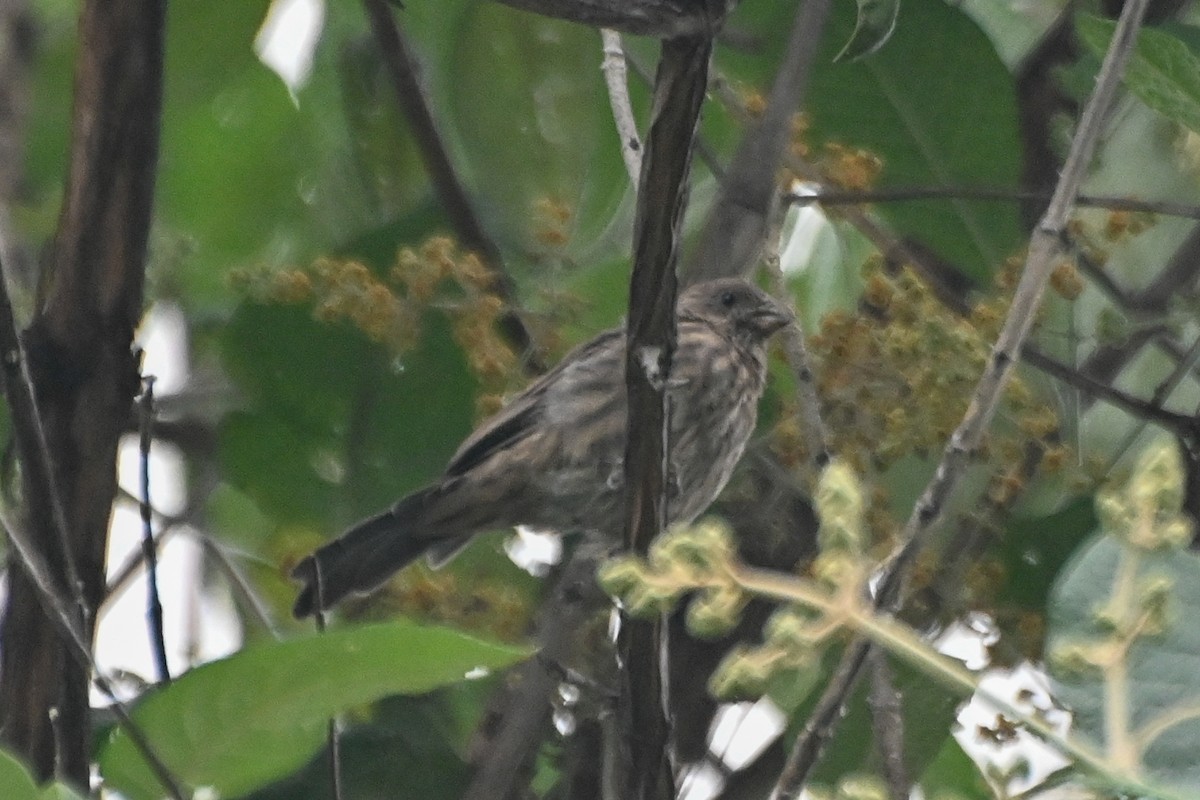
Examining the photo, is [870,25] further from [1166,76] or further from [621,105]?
[621,105]

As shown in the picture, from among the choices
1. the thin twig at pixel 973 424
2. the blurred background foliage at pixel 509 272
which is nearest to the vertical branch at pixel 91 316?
the blurred background foliage at pixel 509 272

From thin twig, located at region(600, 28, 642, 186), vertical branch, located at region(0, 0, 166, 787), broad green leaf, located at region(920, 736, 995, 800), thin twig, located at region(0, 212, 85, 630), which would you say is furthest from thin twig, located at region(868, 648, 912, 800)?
vertical branch, located at region(0, 0, 166, 787)

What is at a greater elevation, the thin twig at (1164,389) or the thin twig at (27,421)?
the thin twig at (27,421)

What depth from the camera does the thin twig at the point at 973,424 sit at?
6.69ft

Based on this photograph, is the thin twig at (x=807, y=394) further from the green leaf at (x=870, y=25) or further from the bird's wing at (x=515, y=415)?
the bird's wing at (x=515, y=415)

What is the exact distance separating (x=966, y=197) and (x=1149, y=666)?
217 centimetres

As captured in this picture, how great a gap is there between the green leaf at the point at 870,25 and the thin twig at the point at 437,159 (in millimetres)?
1264

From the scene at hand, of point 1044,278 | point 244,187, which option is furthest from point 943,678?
point 244,187

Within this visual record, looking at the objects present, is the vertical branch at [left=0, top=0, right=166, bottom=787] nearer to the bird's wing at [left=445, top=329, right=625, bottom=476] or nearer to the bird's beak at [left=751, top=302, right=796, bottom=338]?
the bird's wing at [left=445, top=329, right=625, bottom=476]

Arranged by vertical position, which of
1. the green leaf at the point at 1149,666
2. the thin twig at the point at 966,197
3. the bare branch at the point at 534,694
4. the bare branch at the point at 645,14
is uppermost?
the bare branch at the point at 645,14

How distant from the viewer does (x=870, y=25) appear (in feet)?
8.59

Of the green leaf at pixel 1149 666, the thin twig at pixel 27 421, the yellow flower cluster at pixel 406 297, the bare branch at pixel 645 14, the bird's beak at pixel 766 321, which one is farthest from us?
the bird's beak at pixel 766 321

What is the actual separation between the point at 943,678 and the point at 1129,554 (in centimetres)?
17

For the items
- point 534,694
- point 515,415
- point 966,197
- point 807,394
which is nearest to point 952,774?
point 534,694
